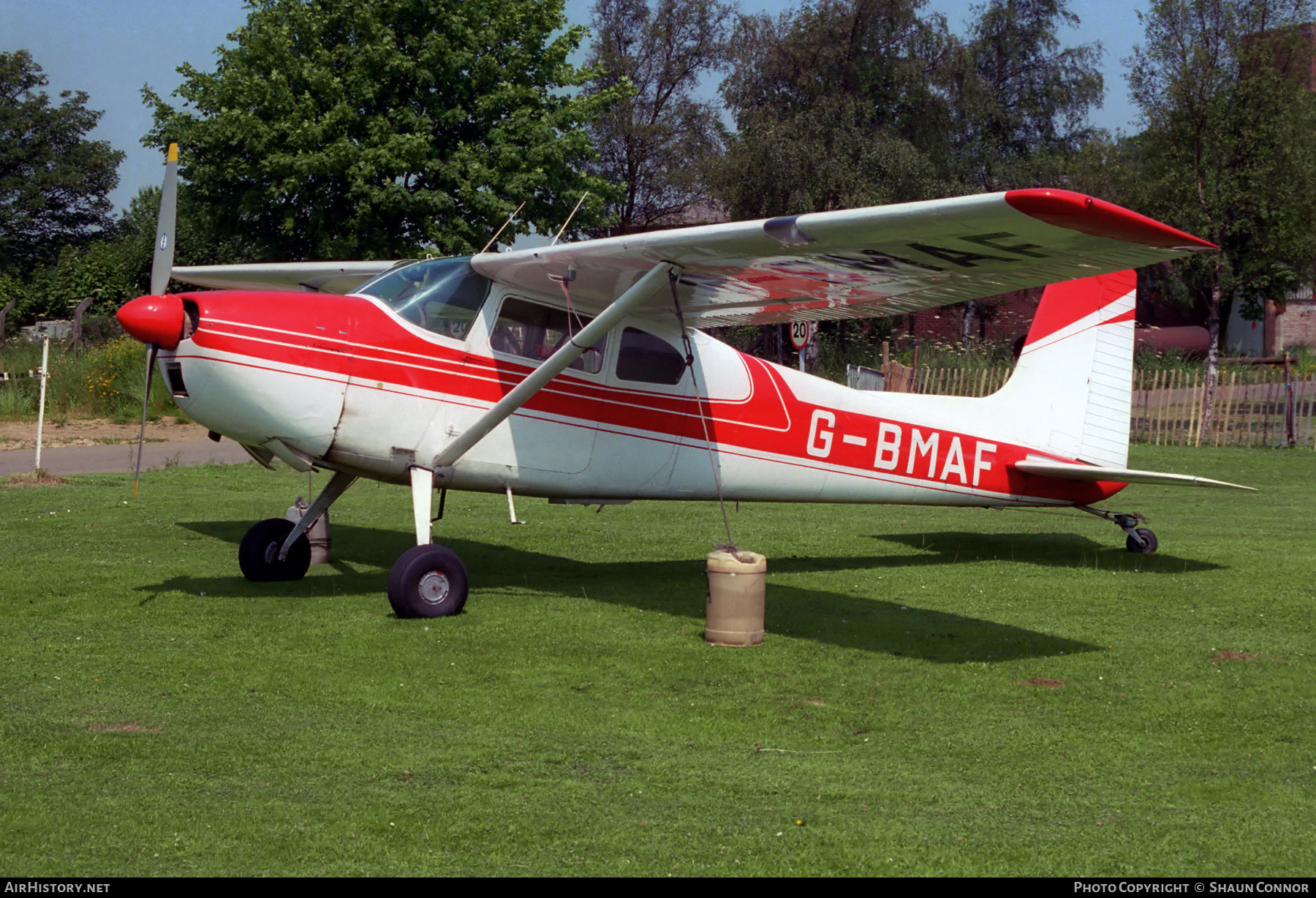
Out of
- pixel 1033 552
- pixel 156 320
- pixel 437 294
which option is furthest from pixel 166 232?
pixel 1033 552

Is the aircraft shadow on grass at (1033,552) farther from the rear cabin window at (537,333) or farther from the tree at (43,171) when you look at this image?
the tree at (43,171)

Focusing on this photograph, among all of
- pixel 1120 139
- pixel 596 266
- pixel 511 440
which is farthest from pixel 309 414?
pixel 1120 139

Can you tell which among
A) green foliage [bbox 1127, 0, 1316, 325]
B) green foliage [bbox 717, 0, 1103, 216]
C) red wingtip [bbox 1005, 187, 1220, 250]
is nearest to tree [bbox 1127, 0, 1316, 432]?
green foliage [bbox 1127, 0, 1316, 325]

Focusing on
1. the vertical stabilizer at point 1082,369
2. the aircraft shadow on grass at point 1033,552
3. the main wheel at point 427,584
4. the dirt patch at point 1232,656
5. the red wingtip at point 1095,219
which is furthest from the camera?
the vertical stabilizer at point 1082,369

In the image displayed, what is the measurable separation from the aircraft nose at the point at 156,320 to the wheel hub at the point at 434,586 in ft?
7.51

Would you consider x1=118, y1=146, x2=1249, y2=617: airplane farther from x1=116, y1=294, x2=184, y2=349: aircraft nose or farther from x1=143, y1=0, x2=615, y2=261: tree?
x1=143, y1=0, x2=615, y2=261: tree

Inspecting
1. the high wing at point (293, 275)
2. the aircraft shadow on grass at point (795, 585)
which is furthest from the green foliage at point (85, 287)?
the aircraft shadow on grass at point (795, 585)

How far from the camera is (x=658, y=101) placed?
169 feet

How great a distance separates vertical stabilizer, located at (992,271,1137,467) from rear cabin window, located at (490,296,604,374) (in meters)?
4.56

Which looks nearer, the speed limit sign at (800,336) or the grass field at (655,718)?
the grass field at (655,718)

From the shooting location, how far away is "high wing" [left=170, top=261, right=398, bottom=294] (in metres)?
10.3

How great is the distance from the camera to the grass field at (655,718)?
388 centimetres

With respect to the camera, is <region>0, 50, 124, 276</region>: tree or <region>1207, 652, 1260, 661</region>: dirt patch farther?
<region>0, 50, 124, 276</region>: tree
